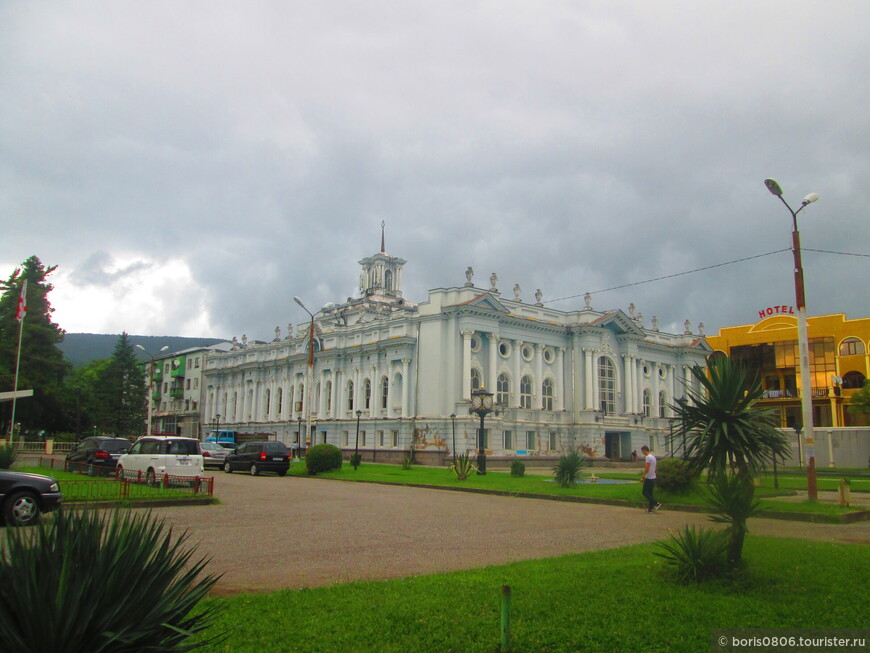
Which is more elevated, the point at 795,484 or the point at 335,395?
the point at 335,395

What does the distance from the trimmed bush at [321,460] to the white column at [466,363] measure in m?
16.0

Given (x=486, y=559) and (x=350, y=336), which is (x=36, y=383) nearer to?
(x=350, y=336)

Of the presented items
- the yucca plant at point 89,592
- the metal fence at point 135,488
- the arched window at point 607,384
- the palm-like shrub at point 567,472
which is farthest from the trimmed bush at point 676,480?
the arched window at point 607,384

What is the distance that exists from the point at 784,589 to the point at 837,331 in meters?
65.8

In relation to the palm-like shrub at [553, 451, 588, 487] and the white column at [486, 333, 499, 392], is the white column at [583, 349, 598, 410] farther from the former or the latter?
the palm-like shrub at [553, 451, 588, 487]

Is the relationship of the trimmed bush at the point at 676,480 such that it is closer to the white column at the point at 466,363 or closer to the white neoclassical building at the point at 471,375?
the white neoclassical building at the point at 471,375

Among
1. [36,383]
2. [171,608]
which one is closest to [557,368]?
[36,383]

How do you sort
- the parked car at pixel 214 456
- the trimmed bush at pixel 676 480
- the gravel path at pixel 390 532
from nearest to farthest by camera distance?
the gravel path at pixel 390 532 → the trimmed bush at pixel 676 480 → the parked car at pixel 214 456

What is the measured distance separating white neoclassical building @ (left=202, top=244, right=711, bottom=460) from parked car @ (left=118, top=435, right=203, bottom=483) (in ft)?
70.4

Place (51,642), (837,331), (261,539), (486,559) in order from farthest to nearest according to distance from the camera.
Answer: (837,331) < (261,539) < (486,559) < (51,642)

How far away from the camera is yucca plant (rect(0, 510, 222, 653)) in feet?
12.4

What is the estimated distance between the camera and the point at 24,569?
12.8 feet

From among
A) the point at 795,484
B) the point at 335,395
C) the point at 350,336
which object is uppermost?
the point at 350,336

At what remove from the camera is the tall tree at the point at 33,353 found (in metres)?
53.2
